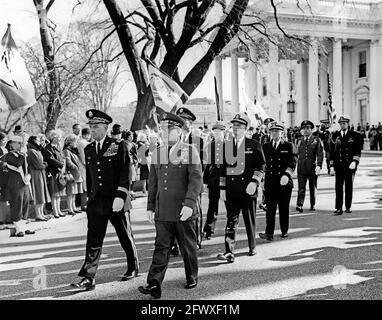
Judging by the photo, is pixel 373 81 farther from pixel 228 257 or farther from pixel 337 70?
pixel 228 257

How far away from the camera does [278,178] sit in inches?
351

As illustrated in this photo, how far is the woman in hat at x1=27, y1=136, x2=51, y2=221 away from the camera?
10820mm

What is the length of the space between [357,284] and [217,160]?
3.77 m

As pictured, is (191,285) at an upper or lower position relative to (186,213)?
lower

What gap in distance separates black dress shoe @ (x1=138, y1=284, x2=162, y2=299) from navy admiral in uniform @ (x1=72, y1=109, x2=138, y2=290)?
78 centimetres

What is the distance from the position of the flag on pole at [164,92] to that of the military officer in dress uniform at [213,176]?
2.48 meters

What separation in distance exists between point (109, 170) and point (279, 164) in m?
3.75

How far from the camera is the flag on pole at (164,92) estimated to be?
38.0ft

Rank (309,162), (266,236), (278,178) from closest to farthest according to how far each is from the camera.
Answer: (266,236) → (278,178) → (309,162)

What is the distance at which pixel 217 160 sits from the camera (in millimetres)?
8977

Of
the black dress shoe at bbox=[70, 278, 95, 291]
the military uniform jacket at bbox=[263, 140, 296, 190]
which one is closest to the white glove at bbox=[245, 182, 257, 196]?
the military uniform jacket at bbox=[263, 140, 296, 190]

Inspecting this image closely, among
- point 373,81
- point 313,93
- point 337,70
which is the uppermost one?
point 337,70

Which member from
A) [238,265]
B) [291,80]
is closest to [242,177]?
[238,265]

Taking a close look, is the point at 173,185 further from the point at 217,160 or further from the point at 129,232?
the point at 217,160
